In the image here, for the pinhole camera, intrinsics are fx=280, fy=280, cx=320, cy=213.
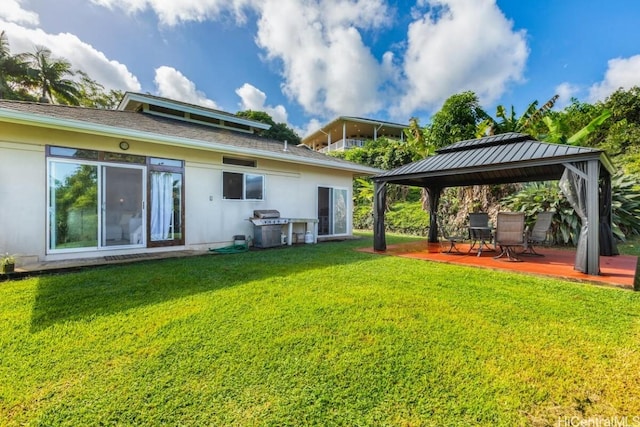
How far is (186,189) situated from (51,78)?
24.9 metres

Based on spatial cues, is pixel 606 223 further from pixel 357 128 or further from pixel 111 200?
pixel 357 128

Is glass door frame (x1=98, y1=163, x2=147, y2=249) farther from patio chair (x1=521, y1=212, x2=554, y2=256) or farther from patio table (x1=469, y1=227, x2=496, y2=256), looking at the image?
patio chair (x1=521, y1=212, x2=554, y2=256)

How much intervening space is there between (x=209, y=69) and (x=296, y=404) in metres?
16.0

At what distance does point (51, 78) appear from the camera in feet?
74.2

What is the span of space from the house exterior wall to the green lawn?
1.86 metres

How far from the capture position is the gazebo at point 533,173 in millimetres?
5461

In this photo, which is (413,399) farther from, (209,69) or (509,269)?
(209,69)

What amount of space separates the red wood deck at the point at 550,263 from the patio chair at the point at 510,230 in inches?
18.0

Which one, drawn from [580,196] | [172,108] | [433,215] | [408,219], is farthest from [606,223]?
[172,108]

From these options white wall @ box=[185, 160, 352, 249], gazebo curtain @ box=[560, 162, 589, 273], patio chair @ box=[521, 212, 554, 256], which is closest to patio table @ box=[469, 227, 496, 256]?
patio chair @ box=[521, 212, 554, 256]

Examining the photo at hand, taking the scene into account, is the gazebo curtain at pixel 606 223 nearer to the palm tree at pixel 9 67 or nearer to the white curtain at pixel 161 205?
the white curtain at pixel 161 205

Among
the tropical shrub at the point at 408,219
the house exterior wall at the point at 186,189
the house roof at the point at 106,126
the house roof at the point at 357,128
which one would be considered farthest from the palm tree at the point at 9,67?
the tropical shrub at the point at 408,219

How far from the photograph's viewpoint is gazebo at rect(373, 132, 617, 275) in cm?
546

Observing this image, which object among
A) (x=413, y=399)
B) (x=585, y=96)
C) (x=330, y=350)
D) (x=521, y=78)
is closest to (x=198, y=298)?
(x=330, y=350)
